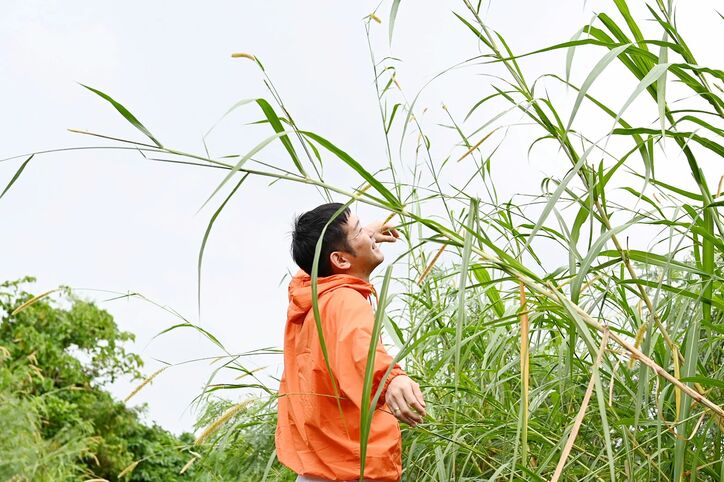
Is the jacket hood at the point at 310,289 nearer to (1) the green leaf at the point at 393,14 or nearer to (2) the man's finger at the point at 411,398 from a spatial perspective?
(2) the man's finger at the point at 411,398

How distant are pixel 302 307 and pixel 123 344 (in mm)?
5928

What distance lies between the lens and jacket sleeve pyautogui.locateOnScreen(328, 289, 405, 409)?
1638 millimetres

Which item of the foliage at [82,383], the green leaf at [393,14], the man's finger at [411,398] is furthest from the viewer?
the foliage at [82,383]

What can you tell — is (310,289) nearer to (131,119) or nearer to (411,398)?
(411,398)

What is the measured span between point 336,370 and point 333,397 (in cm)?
7

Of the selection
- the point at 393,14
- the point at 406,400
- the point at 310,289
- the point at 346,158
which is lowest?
the point at 406,400

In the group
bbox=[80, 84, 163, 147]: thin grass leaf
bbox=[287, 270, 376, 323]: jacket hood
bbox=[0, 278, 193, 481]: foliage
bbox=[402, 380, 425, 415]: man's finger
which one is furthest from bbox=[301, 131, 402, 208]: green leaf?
bbox=[0, 278, 193, 481]: foliage

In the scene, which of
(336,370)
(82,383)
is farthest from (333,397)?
(82,383)

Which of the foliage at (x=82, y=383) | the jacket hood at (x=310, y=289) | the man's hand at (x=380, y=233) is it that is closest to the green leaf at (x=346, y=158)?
the jacket hood at (x=310, y=289)

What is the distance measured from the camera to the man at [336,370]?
1.67 m

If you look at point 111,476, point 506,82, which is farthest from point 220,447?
point 111,476

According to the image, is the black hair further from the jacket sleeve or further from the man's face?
the jacket sleeve

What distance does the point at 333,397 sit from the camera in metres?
1.74

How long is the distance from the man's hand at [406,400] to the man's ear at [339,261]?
487 millimetres
